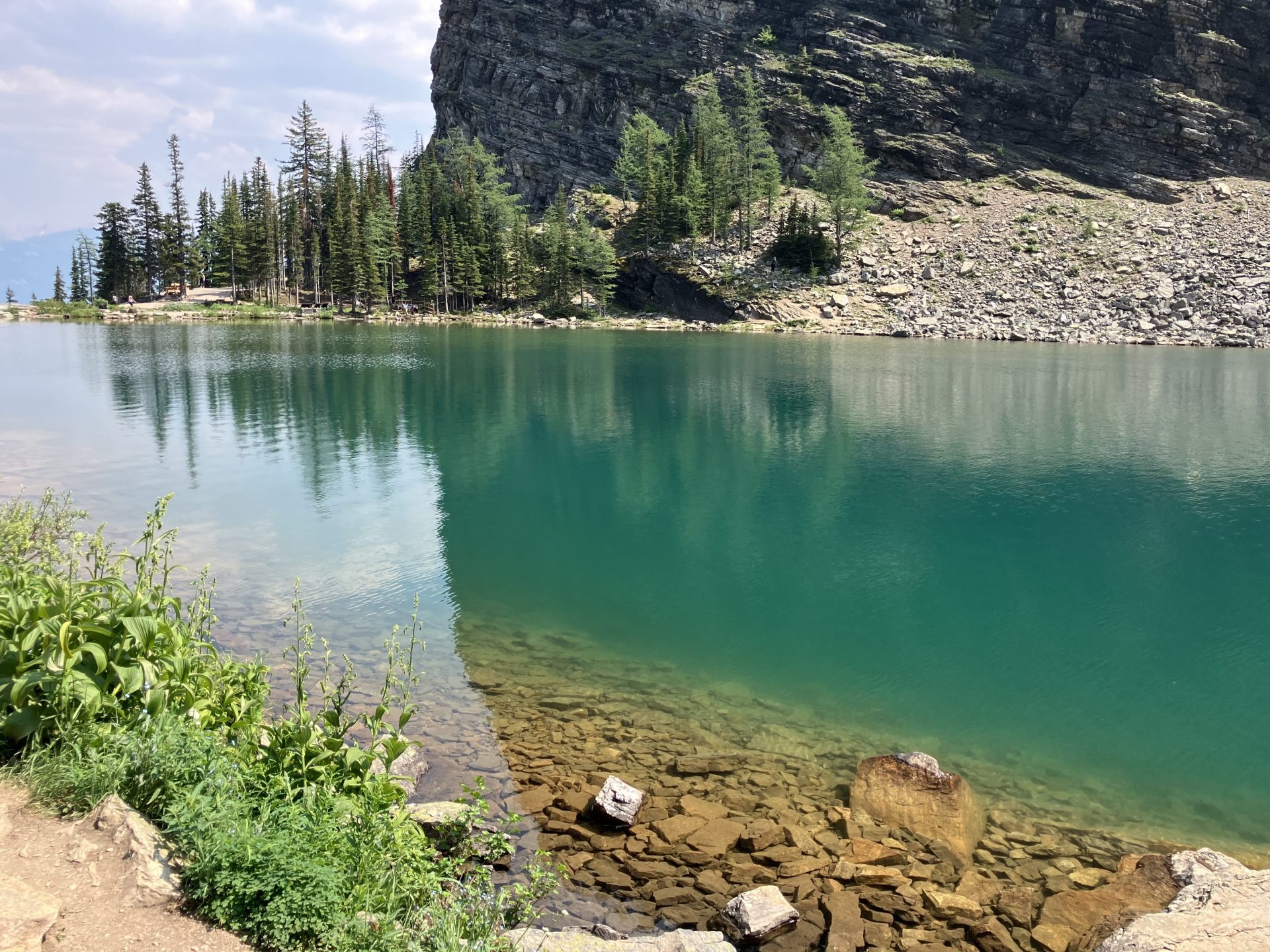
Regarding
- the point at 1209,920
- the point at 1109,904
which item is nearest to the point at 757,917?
the point at 1109,904

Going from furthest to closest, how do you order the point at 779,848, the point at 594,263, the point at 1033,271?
the point at 594,263, the point at 1033,271, the point at 779,848

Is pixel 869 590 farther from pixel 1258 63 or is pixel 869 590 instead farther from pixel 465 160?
pixel 1258 63

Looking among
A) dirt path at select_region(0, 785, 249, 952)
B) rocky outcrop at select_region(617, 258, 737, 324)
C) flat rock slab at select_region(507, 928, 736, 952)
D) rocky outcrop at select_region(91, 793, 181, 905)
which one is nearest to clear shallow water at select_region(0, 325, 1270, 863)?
flat rock slab at select_region(507, 928, 736, 952)

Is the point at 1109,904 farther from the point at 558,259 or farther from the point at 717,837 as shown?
the point at 558,259

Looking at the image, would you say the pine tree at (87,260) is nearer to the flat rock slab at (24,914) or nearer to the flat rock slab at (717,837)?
the flat rock slab at (717,837)

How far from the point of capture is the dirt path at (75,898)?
5.12m

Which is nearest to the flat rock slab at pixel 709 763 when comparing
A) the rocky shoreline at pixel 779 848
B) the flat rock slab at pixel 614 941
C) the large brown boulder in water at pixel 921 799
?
the rocky shoreline at pixel 779 848

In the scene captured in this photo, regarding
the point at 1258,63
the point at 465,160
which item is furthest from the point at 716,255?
the point at 1258,63

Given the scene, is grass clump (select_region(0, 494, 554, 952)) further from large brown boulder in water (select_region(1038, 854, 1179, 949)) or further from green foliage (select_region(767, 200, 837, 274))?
green foliage (select_region(767, 200, 837, 274))

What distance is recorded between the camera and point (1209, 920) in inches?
317

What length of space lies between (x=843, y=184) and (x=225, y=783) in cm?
11189

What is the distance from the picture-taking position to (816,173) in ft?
364

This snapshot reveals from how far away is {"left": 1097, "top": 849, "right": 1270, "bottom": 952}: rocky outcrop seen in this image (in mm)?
7660

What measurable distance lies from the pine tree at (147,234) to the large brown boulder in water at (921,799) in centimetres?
14025
